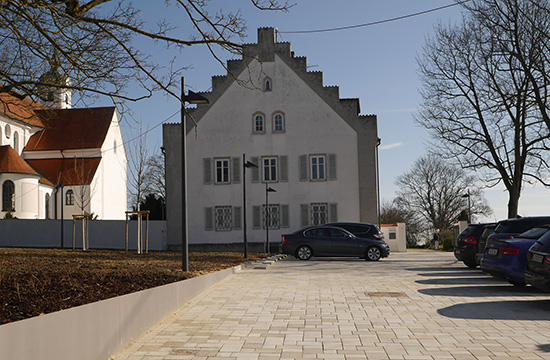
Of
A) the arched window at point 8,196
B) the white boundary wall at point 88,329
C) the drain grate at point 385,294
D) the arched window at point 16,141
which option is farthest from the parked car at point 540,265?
the arched window at point 16,141

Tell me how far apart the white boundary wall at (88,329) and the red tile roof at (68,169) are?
55.7 m

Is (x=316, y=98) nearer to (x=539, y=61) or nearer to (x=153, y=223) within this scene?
(x=153, y=223)

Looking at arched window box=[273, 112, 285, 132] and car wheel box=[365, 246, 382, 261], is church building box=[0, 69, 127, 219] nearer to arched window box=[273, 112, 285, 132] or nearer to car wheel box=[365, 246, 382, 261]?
arched window box=[273, 112, 285, 132]

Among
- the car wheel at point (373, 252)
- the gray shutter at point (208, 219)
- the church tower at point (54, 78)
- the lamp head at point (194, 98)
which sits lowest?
the car wheel at point (373, 252)

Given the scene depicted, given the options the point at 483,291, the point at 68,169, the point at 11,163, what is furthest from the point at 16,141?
the point at 483,291

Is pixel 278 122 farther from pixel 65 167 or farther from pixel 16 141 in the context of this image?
pixel 16 141

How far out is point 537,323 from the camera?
9391mm

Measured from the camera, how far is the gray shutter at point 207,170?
42.6 metres

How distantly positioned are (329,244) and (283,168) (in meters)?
14.9

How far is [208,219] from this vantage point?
4241 centimetres

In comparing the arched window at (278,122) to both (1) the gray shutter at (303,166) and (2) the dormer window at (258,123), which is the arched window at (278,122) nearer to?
(2) the dormer window at (258,123)

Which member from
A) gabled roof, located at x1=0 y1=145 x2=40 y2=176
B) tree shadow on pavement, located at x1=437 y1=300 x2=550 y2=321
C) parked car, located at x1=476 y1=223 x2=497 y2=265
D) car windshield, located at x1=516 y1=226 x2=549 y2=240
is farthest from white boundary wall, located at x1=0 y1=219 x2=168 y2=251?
tree shadow on pavement, located at x1=437 y1=300 x2=550 y2=321

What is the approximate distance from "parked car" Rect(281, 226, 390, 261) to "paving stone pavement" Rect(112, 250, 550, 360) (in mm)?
11635

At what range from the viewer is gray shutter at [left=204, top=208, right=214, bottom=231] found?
42.2 meters
